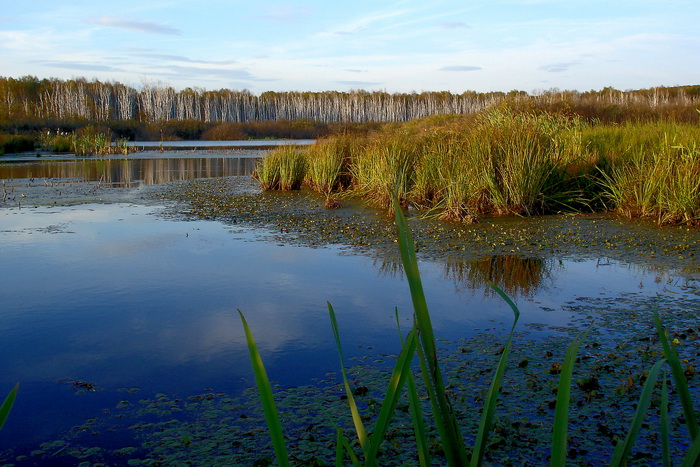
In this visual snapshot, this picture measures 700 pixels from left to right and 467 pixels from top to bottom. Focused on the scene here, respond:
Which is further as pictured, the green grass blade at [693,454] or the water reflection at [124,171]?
the water reflection at [124,171]

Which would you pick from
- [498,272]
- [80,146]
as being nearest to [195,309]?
[498,272]

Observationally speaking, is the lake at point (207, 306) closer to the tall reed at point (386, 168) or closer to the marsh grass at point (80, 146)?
the tall reed at point (386, 168)

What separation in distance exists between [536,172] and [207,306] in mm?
5657

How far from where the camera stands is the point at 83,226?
8.42 metres

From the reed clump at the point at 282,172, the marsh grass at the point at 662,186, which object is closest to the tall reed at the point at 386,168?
the reed clump at the point at 282,172

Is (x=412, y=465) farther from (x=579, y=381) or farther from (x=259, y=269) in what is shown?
(x=259, y=269)

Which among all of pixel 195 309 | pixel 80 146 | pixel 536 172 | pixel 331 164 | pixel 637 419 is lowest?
pixel 195 309

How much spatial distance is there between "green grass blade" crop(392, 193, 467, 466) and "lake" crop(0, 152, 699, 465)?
2024 mm

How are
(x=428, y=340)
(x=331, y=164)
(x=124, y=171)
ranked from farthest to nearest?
(x=124, y=171) < (x=331, y=164) < (x=428, y=340)

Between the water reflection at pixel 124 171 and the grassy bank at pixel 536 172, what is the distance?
7220mm

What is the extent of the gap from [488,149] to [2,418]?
8464 mm

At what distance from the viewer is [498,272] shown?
5715 mm

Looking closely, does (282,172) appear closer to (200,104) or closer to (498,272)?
(498,272)

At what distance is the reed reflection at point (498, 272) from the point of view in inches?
206
